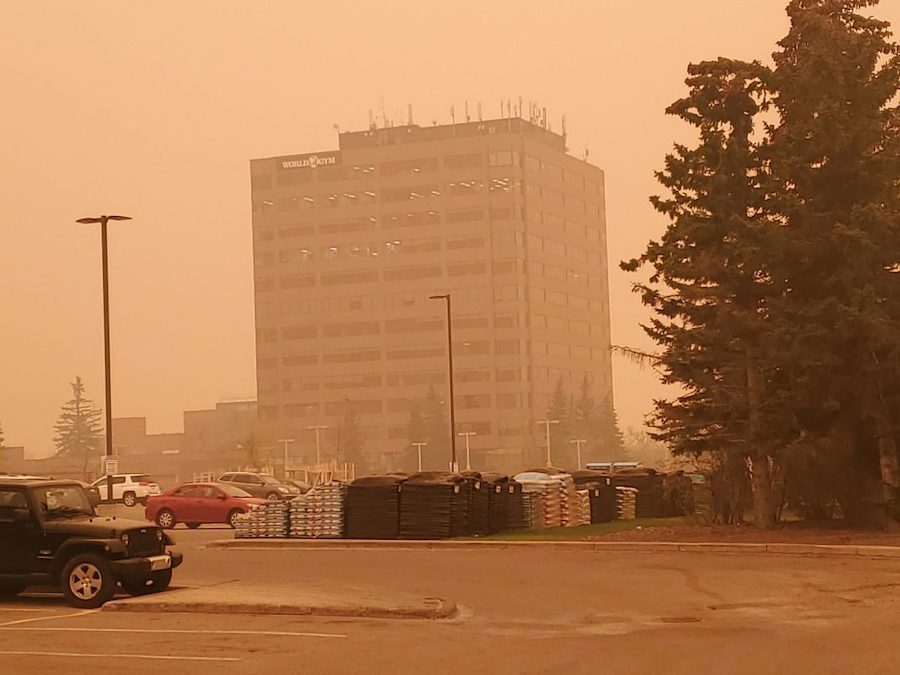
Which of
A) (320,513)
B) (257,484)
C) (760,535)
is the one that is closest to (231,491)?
(320,513)

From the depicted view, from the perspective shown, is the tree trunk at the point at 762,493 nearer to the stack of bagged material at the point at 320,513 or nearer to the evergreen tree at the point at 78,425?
the stack of bagged material at the point at 320,513

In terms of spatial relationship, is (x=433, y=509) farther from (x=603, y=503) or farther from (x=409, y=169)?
(x=409, y=169)

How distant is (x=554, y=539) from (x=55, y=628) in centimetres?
1596

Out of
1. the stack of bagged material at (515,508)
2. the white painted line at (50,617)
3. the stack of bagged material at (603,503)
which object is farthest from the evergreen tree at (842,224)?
the white painted line at (50,617)

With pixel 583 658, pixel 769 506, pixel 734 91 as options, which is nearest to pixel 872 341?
pixel 769 506

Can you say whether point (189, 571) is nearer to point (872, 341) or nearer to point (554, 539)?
point (554, 539)

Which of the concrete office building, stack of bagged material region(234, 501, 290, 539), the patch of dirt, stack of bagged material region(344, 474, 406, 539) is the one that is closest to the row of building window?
the concrete office building

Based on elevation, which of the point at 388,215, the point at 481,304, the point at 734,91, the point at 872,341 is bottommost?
the point at 872,341

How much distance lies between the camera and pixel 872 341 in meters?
27.8

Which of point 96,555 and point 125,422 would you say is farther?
point 125,422

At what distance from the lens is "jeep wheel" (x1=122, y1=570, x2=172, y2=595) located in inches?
775

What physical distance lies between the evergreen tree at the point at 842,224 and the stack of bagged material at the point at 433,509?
8539 mm

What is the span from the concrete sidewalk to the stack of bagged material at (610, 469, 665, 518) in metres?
22.0

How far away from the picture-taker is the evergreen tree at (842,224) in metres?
28.3
